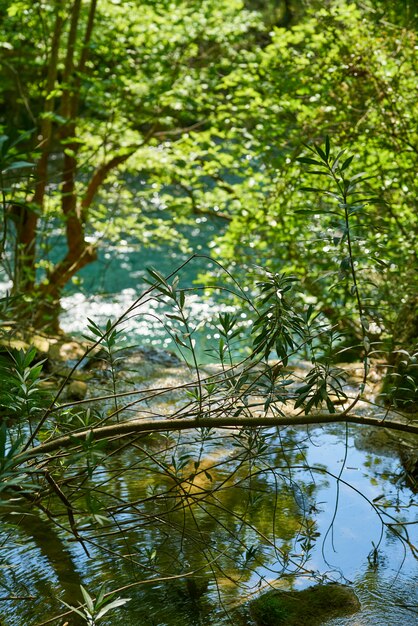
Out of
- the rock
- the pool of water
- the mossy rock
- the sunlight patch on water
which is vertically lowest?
the mossy rock

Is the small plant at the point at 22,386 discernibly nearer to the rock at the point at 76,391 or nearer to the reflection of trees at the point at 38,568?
the reflection of trees at the point at 38,568

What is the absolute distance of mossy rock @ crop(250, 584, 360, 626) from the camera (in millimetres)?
3100

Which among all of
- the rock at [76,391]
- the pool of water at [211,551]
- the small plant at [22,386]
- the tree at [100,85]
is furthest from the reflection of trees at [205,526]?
the tree at [100,85]

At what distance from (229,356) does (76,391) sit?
3.15m

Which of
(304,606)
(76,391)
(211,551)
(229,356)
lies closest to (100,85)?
(76,391)

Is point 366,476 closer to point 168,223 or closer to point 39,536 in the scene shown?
point 39,536

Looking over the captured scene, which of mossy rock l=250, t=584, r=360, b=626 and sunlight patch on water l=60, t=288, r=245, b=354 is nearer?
mossy rock l=250, t=584, r=360, b=626

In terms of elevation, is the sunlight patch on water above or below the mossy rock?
above

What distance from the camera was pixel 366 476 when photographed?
4719 millimetres

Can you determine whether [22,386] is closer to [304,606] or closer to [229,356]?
[229,356]

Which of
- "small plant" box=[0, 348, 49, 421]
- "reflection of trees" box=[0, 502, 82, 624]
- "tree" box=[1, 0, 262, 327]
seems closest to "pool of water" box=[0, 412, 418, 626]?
"reflection of trees" box=[0, 502, 82, 624]

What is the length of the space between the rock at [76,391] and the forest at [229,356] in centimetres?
3

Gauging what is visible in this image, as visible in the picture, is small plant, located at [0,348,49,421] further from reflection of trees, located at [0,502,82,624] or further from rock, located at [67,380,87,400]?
rock, located at [67,380,87,400]

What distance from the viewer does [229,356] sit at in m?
3.47
